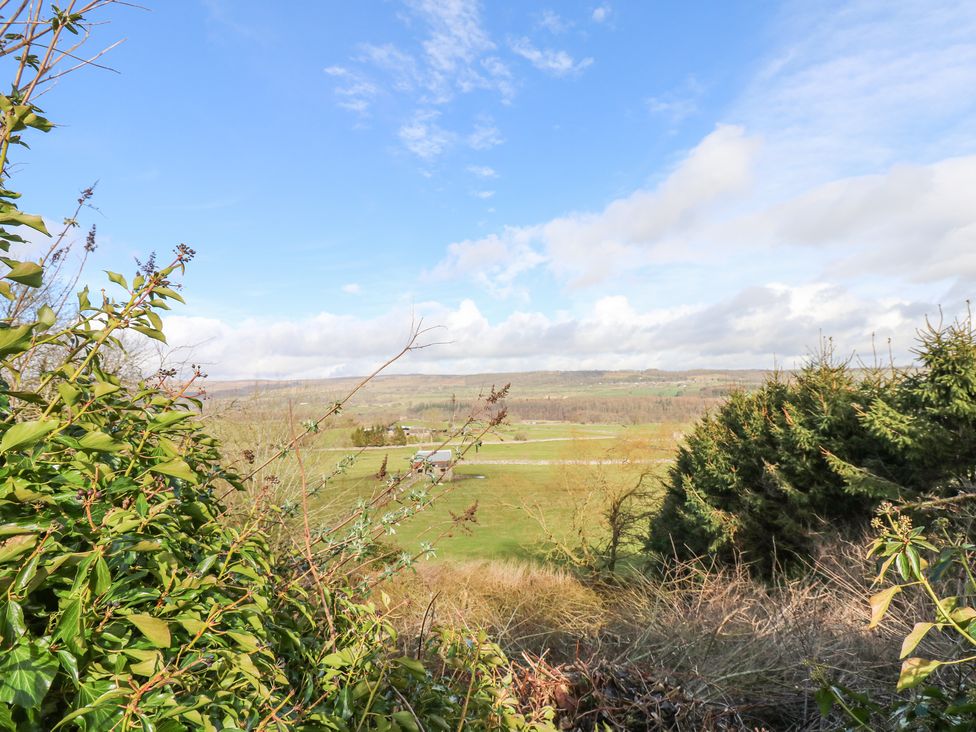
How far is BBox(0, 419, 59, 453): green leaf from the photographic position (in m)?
0.90

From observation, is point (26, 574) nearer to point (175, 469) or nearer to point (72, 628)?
point (72, 628)

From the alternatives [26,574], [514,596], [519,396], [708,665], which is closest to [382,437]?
[514,596]

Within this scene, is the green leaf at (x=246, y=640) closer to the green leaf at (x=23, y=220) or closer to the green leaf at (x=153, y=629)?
the green leaf at (x=153, y=629)

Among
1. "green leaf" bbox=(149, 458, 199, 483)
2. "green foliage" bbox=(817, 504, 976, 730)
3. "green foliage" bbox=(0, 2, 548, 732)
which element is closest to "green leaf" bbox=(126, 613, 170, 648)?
"green foliage" bbox=(0, 2, 548, 732)

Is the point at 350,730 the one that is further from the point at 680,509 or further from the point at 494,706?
the point at 680,509

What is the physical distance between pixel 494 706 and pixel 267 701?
0.94 metres

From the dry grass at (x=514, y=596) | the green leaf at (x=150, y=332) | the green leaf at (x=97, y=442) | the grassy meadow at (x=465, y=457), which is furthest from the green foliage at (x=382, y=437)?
the green leaf at (x=97, y=442)

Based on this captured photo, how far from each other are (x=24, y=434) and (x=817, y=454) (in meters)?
10.5

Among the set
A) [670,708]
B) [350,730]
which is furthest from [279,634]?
[670,708]

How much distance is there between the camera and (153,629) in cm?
94

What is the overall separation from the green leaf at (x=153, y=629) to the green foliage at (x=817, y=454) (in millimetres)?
7676

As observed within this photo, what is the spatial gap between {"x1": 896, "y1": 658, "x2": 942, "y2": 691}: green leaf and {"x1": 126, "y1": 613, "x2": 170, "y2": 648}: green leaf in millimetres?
1709

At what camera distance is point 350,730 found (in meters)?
1.38

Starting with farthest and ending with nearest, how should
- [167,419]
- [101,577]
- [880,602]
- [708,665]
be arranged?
1. [708,665]
2. [880,602]
3. [167,419]
4. [101,577]
